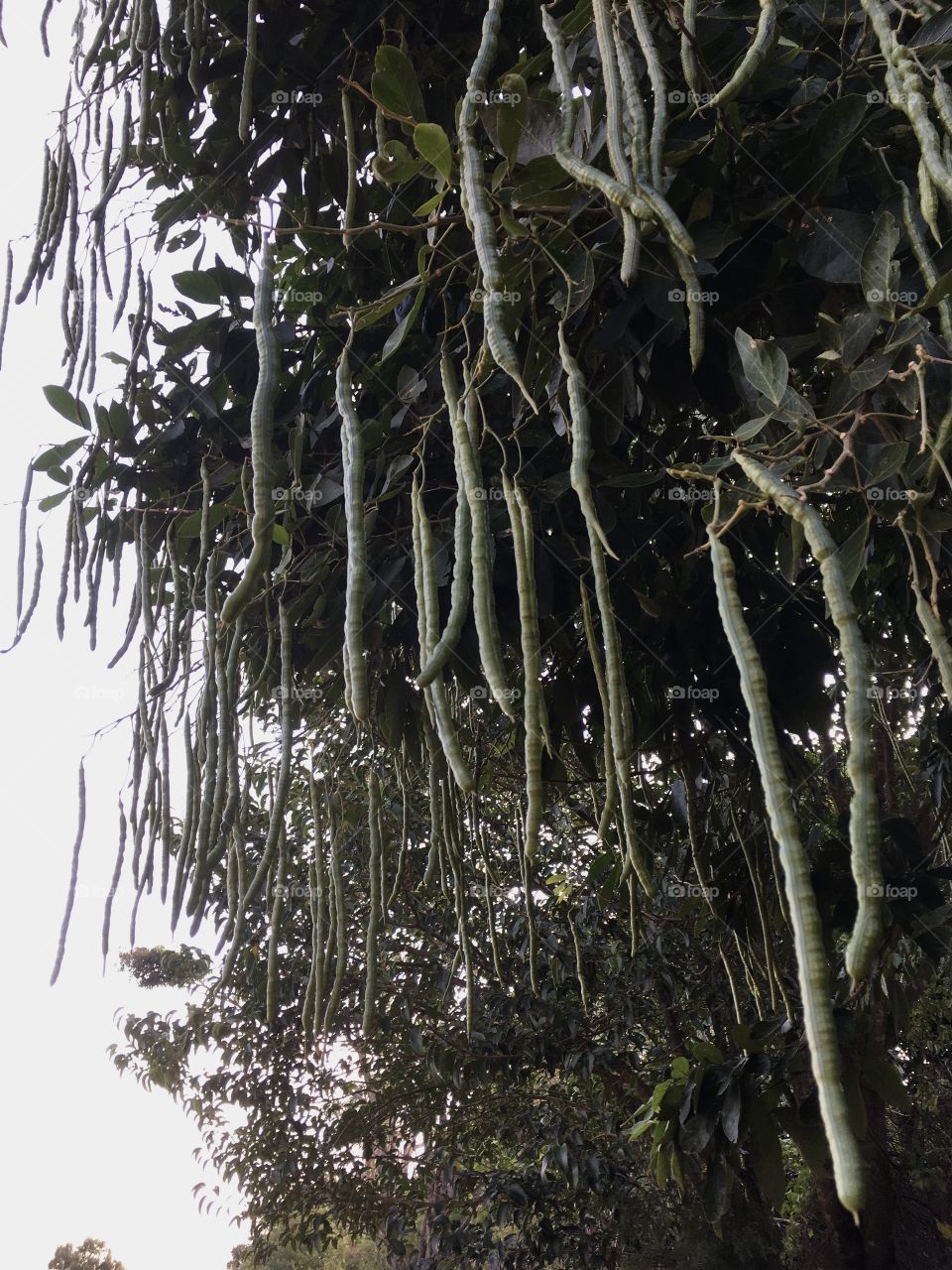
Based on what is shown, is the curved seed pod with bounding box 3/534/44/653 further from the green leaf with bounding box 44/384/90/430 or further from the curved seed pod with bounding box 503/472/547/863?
the curved seed pod with bounding box 503/472/547/863

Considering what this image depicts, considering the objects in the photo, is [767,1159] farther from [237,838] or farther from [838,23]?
[838,23]

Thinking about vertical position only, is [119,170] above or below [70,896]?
above

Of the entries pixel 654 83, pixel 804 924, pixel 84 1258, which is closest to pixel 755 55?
pixel 654 83

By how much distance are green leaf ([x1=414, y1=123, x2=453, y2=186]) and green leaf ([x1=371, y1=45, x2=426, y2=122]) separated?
0.32 ft

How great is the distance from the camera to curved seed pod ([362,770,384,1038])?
1229 mm

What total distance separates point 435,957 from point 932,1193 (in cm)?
238

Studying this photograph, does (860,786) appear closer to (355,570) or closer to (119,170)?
(355,570)

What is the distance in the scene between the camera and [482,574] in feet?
2.64

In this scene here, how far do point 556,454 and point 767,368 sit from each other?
0.65 metres

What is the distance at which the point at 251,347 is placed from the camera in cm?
150
